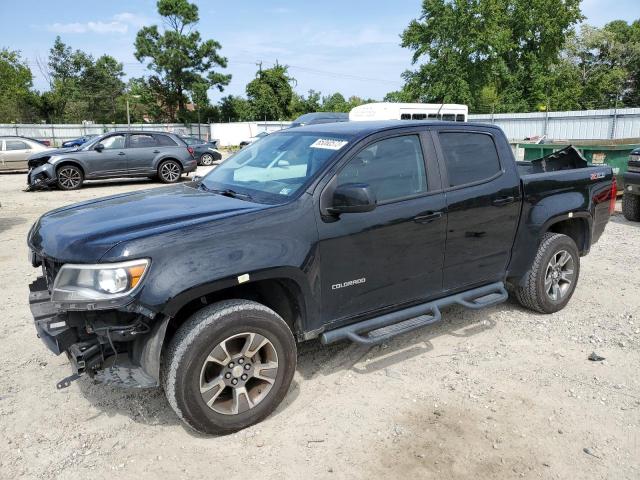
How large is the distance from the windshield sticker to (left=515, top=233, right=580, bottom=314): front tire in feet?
7.49

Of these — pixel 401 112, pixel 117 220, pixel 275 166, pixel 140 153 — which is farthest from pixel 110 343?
pixel 401 112

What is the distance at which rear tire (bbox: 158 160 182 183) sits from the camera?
1539 centimetres

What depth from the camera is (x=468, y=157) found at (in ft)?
13.8

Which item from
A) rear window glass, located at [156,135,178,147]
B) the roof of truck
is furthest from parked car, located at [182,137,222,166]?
the roof of truck

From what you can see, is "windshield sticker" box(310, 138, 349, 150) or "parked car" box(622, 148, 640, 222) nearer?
"windshield sticker" box(310, 138, 349, 150)

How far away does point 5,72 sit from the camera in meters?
→ 52.2

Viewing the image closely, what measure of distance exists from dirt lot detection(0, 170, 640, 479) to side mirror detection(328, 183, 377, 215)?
4.31 ft

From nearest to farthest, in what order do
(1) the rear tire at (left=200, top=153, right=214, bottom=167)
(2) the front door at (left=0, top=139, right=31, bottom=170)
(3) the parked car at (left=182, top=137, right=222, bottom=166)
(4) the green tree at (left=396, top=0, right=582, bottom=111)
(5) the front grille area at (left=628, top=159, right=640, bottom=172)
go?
(5) the front grille area at (left=628, top=159, right=640, bottom=172)
(2) the front door at (left=0, top=139, right=31, bottom=170)
(3) the parked car at (left=182, top=137, right=222, bottom=166)
(1) the rear tire at (left=200, top=153, right=214, bottom=167)
(4) the green tree at (left=396, top=0, right=582, bottom=111)

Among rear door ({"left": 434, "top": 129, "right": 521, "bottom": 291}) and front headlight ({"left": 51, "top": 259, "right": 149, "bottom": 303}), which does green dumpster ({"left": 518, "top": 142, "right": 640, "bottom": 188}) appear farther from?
front headlight ({"left": 51, "top": 259, "right": 149, "bottom": 303})

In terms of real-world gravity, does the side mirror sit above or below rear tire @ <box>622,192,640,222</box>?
above

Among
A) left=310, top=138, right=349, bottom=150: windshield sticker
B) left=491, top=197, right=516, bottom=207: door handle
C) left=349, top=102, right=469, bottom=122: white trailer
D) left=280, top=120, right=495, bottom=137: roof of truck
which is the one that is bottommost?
left=491, top=197, right=516, bottom=207: door handle

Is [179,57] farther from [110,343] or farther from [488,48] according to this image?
[110,343]

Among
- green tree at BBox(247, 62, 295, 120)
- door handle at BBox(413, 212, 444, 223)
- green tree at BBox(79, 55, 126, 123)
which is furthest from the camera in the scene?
green tree at BBox(79, 55, 126, 123)

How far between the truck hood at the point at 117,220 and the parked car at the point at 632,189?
821cm
